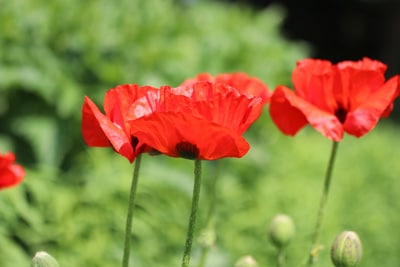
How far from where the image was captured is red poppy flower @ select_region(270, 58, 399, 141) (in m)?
1.30

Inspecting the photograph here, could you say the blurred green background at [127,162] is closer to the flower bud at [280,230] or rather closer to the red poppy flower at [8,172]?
the flower bud at [280,230]

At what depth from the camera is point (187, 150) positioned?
108 cm

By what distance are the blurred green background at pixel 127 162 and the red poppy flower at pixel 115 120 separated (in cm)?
90

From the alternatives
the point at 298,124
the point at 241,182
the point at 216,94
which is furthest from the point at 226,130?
the point at 241,182

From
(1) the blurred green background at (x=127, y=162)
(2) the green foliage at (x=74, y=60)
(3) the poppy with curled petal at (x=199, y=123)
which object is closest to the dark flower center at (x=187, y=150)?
(3) the poppy with curled petal at (x=199, y=123)

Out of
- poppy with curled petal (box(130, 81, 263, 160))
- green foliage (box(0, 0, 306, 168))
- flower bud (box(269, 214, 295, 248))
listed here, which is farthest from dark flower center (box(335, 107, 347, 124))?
green foliage (box(0, 0, 306, 168))

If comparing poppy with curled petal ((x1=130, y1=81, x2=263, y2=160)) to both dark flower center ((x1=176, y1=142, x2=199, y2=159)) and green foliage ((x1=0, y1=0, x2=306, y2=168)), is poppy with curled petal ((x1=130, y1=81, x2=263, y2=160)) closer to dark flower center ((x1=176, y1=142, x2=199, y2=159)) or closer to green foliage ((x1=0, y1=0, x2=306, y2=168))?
dark flower center ((x1=176, y1=142, x2=199, y2=159))

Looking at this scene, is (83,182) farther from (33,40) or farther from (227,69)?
(227,69)

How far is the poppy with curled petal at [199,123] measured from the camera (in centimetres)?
104

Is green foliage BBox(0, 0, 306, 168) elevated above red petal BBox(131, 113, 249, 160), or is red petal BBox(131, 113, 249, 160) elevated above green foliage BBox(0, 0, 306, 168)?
red petal BBox(131, 113, 249, 160)

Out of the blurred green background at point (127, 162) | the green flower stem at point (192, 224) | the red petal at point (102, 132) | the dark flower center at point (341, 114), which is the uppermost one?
the dark flower center at point (341, 114)

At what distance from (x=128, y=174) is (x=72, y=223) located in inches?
10.0

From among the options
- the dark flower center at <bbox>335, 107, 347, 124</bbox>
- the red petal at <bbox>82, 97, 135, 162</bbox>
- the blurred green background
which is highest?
the dark flower center at <bbox>335, 107, 347, 124</bbox>

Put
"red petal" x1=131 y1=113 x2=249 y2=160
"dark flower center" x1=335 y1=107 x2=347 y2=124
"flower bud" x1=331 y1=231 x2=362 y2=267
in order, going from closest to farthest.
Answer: "red petal" x1=131 y1=113 x2=249 y2=160 < "flower bud" x1=331 y1=231 x2=362 y2=267 < "dark flower center" x1=335 y1=107 x2=347 y2=124
